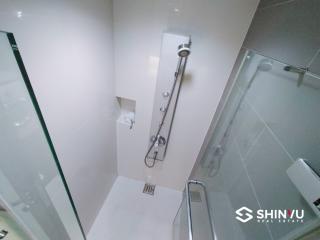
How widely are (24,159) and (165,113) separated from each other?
1.23m

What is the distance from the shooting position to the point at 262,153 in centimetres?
82

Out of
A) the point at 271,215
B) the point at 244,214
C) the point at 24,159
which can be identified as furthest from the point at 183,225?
the point at 24,159

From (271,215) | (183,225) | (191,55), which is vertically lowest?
(183,225)

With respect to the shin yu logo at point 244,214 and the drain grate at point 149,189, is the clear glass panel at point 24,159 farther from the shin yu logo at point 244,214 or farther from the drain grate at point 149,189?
the drain grate at point 149,189

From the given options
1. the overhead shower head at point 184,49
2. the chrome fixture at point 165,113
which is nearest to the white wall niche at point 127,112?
the chrome fixture at point 165,113

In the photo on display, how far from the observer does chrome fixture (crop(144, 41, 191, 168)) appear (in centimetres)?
130

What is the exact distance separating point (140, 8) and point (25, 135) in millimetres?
1280

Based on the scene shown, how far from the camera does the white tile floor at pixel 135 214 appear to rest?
1.87m

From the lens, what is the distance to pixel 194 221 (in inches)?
53.3

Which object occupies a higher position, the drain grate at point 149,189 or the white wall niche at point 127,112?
the white wall niche at point 127,112

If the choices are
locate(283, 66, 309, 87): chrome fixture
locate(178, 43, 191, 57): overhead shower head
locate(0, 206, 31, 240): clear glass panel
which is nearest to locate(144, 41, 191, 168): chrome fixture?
locate(178, 43, 191, 57): overhead shower head

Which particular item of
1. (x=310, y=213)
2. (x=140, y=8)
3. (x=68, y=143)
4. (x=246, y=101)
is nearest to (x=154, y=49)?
(x=140, y=8)

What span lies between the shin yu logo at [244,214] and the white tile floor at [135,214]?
1355 mm

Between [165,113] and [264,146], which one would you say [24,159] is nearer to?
[264,146]
